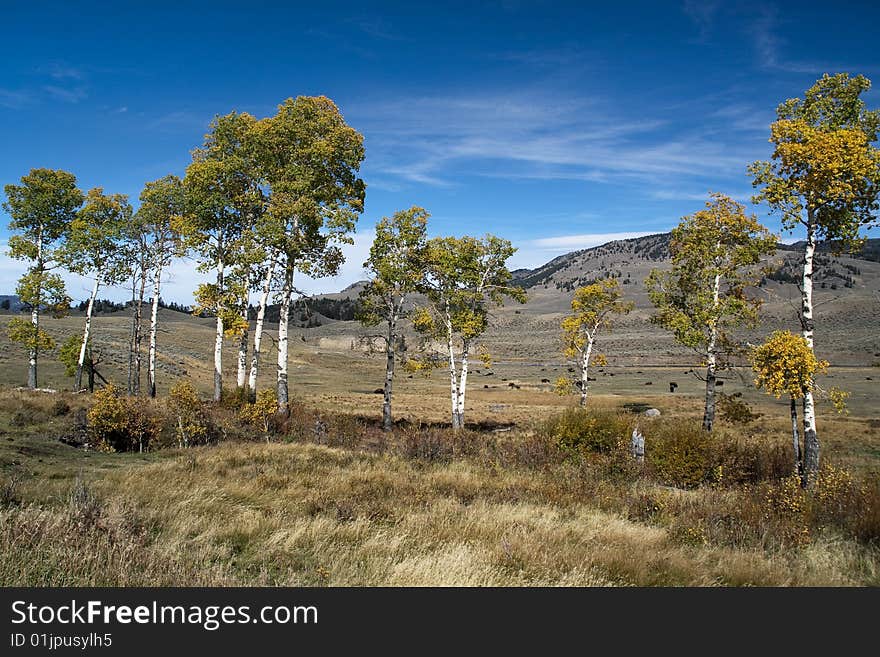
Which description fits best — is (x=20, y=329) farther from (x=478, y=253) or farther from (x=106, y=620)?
(x=106, y=620)

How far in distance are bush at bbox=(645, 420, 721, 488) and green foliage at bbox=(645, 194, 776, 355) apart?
11.7m

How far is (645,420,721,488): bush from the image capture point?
14.7m

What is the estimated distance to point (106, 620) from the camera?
436 centimetres

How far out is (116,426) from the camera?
15.3 meters

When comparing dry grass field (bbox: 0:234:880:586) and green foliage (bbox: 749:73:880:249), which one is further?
green foliage (bbox: 749:73:880:249)

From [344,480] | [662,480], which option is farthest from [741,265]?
[344,480]

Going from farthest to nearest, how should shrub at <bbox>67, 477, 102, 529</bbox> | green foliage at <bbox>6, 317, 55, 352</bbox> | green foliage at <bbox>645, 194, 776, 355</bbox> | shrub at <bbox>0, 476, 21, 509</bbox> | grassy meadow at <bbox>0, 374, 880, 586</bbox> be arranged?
green foliage at <bbox>6, 317, 55, 352</bbox> → green foliage at <bbox>645, 194, 776, 355</bbox> → shrub at <bbox>0, 476, 21, 509</bbox> → shrub at <bbox>67, 477, 102, 529</bbox> → grassy meadow at <bbox>0, 374, 880, 586</bbox>

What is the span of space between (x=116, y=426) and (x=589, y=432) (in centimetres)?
1533

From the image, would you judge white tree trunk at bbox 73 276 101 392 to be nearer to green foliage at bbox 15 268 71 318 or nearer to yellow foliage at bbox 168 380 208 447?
green foliage at bbox 15 268 71 318

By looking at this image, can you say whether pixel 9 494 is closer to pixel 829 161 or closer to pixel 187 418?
pixel 187 418

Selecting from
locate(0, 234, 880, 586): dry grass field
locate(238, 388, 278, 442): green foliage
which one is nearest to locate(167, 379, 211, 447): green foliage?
locate(0, 234, 880, 586): dry grass field

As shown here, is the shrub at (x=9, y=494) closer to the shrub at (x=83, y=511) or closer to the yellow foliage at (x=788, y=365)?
the shrub at (x=83, y=511)

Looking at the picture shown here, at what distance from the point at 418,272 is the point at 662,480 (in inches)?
643

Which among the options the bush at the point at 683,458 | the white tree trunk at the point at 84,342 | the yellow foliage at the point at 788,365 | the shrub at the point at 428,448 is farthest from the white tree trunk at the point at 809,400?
the white tree trunk at the point at 84,342
